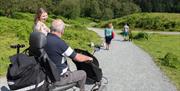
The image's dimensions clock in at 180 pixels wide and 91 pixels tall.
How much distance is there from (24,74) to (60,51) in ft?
2.97

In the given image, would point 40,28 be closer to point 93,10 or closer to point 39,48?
point 39,48

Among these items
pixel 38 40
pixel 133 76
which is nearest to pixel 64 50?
pixel 38 40

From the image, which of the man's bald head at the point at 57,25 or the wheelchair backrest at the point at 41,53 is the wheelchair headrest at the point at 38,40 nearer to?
the wheelchair backrest at the point at 41,53

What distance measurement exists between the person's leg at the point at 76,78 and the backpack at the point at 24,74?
2.59 ft

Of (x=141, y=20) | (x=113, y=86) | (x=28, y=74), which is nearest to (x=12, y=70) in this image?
(x=28, y=74)

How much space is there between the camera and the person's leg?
315 inches

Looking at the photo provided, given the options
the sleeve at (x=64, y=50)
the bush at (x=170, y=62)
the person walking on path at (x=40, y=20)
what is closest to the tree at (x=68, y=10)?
the bush at (x=170, y=62)

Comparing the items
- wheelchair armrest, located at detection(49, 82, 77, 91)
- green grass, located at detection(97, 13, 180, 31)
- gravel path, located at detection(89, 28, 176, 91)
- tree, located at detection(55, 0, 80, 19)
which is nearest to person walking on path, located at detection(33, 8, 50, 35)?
wheelchair armrest, located at detection(49, 82, 77, 91)

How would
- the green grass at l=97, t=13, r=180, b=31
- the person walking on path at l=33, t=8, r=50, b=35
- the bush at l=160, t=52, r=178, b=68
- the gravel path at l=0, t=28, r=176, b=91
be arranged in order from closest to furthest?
the person walking on path at l=33, t=8, r=50, b=35
the gravel path at l=0, t=28, r=176, b=91
the bush at l=160, t=52, r=178, b=68
the green grass at l=97, t=13, r=180, b=31

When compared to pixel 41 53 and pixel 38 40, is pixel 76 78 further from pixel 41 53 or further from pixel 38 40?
pixel 38 40

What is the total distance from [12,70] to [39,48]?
0.61m

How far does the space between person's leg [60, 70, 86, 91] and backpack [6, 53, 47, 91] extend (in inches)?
31.1

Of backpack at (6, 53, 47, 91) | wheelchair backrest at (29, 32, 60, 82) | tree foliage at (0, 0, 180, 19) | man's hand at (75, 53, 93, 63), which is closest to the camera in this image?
backpack at (6, 53, 47, 91)

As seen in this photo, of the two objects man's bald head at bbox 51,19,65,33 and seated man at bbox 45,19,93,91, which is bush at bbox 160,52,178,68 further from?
man's bald head at bbox 51,19,65,33
